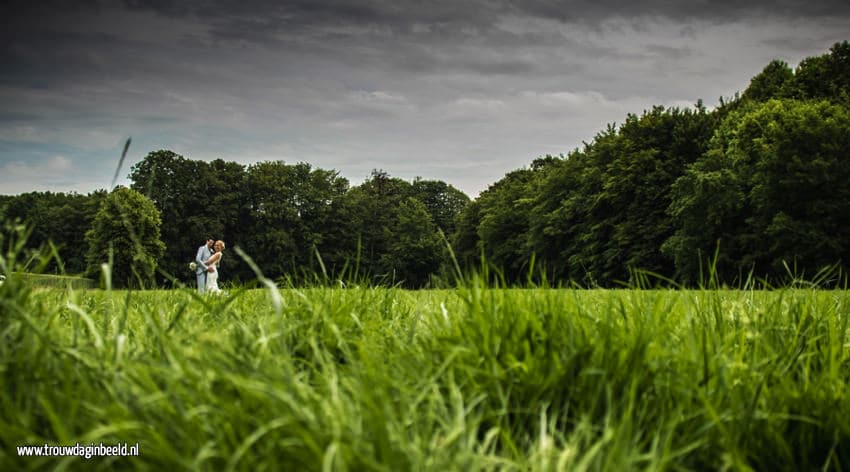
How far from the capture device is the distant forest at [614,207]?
35.9 metres

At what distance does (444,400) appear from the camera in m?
2.21

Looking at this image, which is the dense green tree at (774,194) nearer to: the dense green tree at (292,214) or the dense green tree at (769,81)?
the dense green tree at (769,81)

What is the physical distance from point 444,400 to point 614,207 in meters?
48.2

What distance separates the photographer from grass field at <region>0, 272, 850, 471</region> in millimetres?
1689

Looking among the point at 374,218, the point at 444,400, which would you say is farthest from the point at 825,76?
the point at 374,218

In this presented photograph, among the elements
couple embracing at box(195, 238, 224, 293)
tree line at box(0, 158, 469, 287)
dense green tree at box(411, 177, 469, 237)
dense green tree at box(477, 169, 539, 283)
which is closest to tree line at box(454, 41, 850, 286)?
dense green tree at box(477, 169, 539, 283)

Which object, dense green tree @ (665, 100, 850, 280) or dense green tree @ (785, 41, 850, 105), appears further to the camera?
dense green tree @ (785, 41, 850, 105)

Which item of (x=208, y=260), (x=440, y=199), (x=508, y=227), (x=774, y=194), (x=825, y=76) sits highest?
(x=825, y=76)

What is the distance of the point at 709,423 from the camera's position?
198 centimetres

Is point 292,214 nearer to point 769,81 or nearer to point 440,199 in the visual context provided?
point 440,199

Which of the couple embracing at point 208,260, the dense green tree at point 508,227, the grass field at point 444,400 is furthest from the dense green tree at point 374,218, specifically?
the grass field at point 444,400

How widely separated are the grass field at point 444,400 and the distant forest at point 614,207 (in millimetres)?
854

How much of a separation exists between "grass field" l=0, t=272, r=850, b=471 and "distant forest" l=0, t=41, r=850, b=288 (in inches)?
33.6

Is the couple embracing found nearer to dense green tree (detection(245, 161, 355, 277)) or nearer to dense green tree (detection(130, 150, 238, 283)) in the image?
dense green tree (detection(130, 150, 238, 283))
